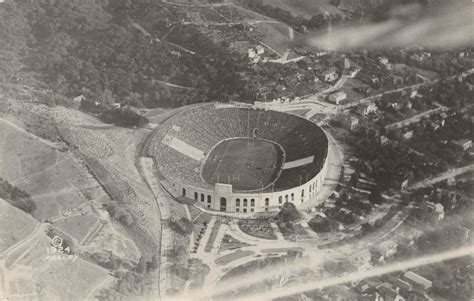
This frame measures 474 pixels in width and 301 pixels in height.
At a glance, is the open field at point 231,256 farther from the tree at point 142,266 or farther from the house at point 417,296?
the house at point 417,296

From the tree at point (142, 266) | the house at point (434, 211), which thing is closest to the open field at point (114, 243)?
the tree at point (142, 266)

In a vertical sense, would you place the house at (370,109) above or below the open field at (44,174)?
below

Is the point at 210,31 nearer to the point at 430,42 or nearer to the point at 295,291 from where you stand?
the point at 430,42

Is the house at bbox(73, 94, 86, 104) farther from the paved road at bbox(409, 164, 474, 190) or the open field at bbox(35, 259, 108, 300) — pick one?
the paved road at bbox(409, 164, 474, 190)

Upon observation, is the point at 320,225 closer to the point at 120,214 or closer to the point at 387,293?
the point at 387,293

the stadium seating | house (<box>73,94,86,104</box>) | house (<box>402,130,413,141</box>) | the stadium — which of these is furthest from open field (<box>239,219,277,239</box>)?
house (<box>73,94,86,104</box>)

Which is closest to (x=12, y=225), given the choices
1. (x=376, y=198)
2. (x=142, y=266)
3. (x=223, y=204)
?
(x=142, y=266)
